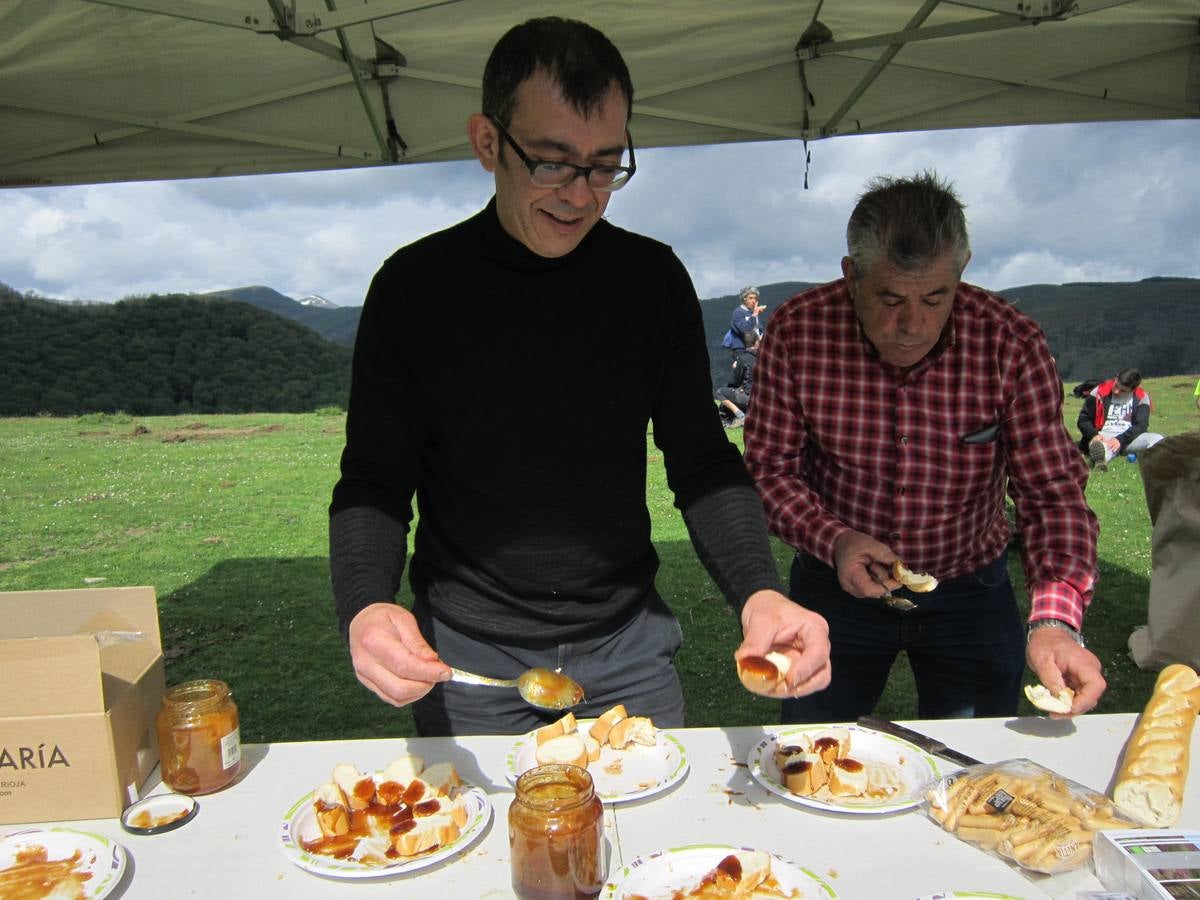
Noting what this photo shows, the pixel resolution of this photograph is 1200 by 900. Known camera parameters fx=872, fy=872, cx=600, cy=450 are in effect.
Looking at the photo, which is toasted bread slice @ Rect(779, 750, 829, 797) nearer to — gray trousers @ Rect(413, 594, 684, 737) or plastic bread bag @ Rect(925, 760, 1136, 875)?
plastic bread bag @ Rect(925, 760, 1136, 875)

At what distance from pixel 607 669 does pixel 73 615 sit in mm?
1015

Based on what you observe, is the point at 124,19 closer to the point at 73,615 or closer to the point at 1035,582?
the point at 73,615

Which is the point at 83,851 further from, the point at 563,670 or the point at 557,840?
the point at 563,670

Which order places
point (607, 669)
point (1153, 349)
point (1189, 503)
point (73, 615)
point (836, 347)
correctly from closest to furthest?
point (73, 615) < point (607, 669) < point (836, 347) < point (1189, 503) < point (1153, 349)

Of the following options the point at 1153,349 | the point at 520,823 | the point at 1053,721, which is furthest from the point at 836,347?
the point at 1153,349

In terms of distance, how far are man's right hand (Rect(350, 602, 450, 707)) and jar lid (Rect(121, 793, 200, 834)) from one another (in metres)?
0.38

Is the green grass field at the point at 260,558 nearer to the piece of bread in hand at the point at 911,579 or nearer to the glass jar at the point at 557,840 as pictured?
the piece of bread in hand at the point at 911,579

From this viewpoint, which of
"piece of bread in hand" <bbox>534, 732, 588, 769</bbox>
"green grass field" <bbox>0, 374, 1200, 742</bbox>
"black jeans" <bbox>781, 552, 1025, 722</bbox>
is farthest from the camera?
"green grass field" <bbox>0, 374, 1200, 742</bbox>

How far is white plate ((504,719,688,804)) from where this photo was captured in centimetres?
140

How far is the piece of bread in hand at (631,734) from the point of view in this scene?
1.56m

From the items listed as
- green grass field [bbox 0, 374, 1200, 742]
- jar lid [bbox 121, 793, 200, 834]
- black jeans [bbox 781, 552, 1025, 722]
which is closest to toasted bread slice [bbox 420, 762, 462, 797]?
jar lid [bbox 121, 793, 200, 834]

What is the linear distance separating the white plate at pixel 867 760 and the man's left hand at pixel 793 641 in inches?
6.8

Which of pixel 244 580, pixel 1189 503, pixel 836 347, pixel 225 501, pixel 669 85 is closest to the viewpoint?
pixel 836 347

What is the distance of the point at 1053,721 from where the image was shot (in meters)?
1.70
